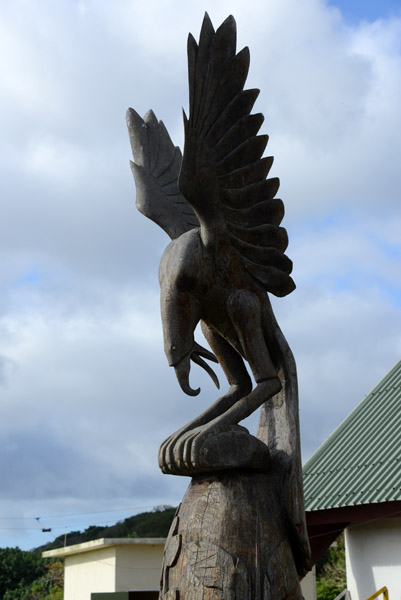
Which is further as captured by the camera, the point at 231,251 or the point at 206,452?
the point at 231,251

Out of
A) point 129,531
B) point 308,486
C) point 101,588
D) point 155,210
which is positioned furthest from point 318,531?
point 129,531

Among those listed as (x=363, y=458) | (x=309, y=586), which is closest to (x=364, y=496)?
(x=363, y=458)

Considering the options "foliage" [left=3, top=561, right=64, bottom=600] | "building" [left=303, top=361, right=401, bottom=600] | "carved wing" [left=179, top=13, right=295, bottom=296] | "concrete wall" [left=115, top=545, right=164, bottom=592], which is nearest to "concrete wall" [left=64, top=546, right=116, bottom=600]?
"concrete wall" [left=115, top=545, right=164, bottom=592]

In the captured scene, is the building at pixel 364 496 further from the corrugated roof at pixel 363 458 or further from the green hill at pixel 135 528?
the green hill at pixel 135 528

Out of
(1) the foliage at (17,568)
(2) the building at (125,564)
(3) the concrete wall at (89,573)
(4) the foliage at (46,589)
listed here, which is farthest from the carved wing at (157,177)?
(1) the foliage at (17,568)

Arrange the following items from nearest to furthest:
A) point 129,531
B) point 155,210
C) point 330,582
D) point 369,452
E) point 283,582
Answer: point 283,582 → point 155,210 → point 369,452 → point 330,582 → point 129,531

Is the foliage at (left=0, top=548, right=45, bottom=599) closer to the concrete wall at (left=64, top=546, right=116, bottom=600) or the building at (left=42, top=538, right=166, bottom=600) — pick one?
the concrete wall at (left=64, top=546, right=116, bottom=600)

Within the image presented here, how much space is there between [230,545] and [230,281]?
1.53 m

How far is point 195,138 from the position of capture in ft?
14.8

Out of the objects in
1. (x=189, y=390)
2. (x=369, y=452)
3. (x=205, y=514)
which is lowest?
(x=205, y=514)

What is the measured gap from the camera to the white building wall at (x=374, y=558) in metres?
11.2

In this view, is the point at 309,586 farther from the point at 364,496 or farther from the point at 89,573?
the point at 364,496

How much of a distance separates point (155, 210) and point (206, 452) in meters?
1.86

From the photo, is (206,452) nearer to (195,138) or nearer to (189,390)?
(189,390)
